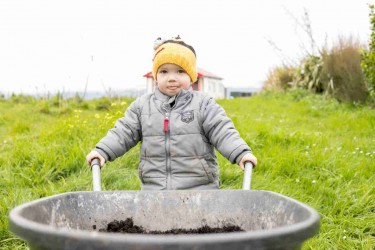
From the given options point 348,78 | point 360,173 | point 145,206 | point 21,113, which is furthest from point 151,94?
point 348,78

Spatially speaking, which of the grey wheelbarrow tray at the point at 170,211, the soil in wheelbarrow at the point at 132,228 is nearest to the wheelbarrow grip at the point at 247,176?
the grey wheelbarrow tray at the point at 170,211

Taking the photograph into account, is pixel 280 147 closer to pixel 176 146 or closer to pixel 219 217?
pixel 176 146

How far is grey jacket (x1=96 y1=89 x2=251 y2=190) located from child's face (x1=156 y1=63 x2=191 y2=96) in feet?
0.15

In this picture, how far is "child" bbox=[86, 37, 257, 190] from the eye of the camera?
2.50m

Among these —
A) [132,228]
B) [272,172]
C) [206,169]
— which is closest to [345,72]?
[272,172]

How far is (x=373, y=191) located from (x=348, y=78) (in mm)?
5988

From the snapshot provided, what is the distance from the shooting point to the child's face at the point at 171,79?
2.65 m

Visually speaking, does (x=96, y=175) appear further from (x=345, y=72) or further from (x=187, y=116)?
(x=345, y=72)

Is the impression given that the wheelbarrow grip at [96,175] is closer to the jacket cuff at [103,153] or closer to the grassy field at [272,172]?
the jacket cuff at [103,153]

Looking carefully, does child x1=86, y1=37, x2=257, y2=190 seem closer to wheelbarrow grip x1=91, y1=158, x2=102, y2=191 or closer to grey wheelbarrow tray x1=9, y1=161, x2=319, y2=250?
wheelbarrow grip x1=91, y1=158, x2=102, y2=191

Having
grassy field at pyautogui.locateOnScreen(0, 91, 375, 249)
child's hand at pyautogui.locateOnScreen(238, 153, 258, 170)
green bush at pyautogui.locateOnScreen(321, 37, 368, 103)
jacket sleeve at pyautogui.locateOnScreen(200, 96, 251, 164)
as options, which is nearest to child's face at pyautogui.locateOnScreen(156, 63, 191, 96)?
jacket sleeve at pyautogui.locateOnScreen(200, 96, 251, 164)

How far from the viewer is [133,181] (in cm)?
383

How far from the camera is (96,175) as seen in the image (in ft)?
6.81

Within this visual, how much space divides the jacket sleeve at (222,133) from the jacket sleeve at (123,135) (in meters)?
0.36
